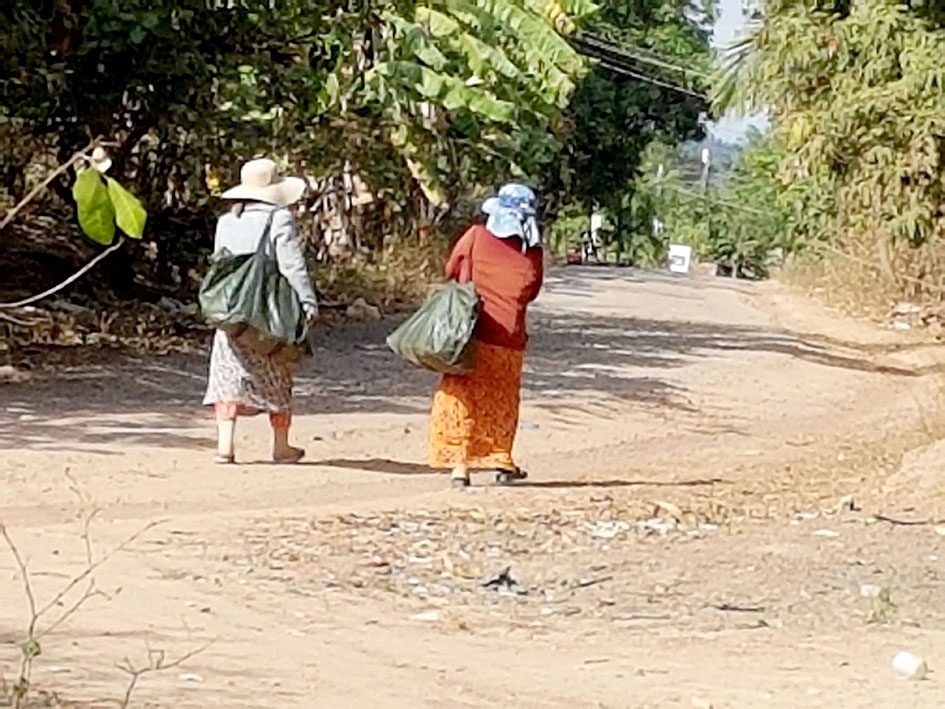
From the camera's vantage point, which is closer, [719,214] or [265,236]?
[265,236]

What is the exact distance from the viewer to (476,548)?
30.3 feet

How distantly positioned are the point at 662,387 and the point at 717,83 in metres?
5.32

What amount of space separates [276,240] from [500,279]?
134cm

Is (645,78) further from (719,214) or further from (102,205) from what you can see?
(102,205)

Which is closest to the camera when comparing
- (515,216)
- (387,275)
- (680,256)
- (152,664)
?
(152,664)

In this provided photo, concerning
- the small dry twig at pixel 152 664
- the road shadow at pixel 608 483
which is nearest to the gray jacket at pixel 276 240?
the road shadow at pixel 608 483

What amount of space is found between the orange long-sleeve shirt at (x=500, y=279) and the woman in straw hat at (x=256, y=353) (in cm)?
97

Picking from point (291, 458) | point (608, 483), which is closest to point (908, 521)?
point (608, 483)

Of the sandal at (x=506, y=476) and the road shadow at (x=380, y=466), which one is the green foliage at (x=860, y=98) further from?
the sandal at (x=506, y=476)

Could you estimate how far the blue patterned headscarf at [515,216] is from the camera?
35.6 ft

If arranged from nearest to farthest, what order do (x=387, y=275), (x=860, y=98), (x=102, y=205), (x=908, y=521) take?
(x=102, y=205) → (x=908, y=521) → (x=860, y=98) → (x=387, y=275)

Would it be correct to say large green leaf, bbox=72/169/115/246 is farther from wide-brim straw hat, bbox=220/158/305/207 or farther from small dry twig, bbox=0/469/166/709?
wide-brim straw hat, bbox=220/158/305/207

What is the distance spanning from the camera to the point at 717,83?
21.8 metres

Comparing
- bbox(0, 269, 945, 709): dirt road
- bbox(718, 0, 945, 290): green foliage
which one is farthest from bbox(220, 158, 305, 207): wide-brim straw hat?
bbox(718, 0, 945, 290): green foliage
